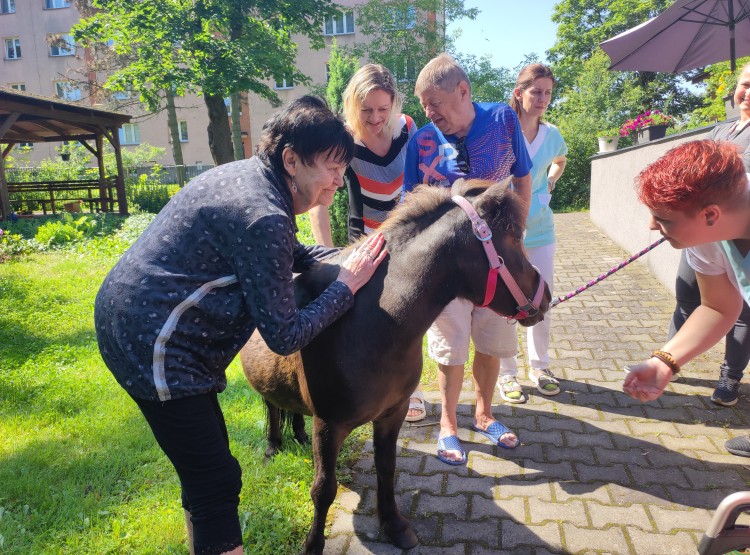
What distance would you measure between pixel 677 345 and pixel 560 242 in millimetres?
9012

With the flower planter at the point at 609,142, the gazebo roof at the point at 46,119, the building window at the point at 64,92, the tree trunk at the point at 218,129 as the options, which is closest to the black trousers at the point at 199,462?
the flower planter at the point at 609,142

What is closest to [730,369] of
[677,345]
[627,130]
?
[677,345]

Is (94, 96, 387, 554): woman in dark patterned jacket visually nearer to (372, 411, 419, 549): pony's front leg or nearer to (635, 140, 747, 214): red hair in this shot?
(372, 411, 419, 549): pony's front leg

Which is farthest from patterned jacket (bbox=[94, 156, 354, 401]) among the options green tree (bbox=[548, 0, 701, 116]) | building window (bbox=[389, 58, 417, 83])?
green tree (bbox=[548, 0, 701, 116])

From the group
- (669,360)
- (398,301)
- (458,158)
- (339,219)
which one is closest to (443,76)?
(458,158)

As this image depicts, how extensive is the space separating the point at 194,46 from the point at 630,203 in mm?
16812

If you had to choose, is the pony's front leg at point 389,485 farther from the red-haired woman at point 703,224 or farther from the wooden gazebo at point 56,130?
the wooden gazebo at point 56,130

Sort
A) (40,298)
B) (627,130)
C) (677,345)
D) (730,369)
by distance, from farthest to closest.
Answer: (627,130), (40,298), (730,369), (677,345)

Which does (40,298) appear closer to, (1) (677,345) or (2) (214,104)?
(1) (677,345)

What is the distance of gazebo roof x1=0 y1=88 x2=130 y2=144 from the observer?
45.8 ft

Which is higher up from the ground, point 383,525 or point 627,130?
point 627,130

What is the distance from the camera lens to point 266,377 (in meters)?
2.73

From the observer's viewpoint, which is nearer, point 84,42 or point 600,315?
point 600,315

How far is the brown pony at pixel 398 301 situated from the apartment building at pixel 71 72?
32.0 m
